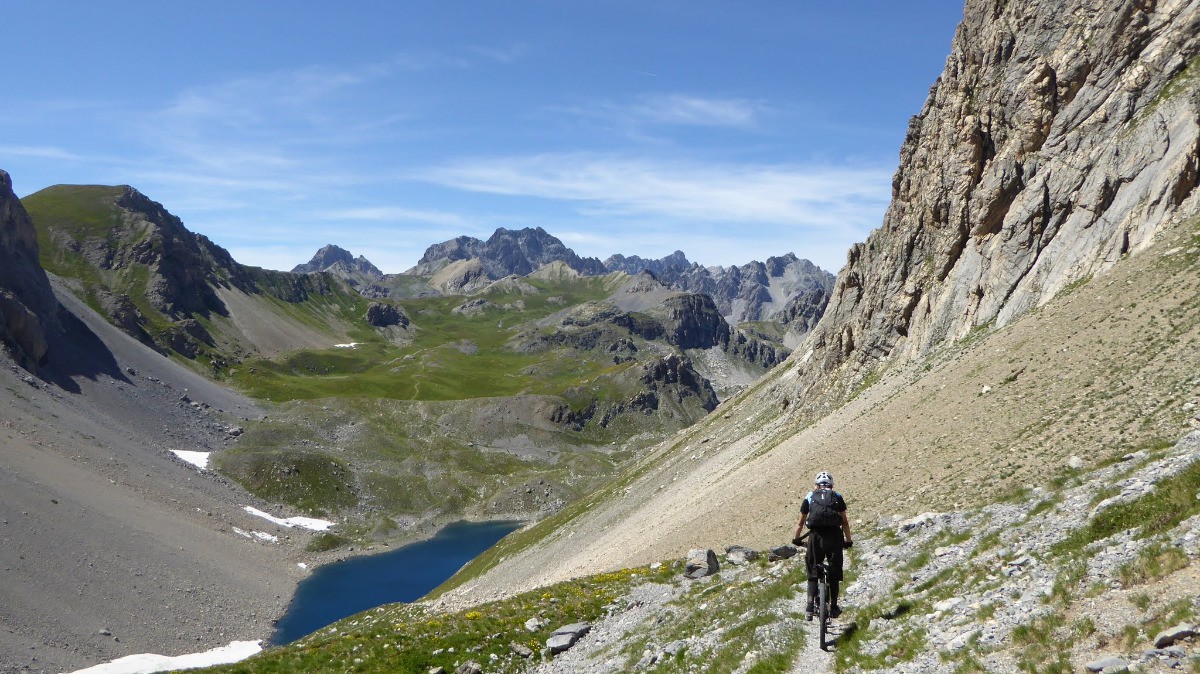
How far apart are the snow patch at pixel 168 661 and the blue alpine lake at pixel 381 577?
6680mm

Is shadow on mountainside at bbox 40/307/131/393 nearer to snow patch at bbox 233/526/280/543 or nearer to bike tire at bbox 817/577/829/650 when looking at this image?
snow patch at bbox 233/526/280/543

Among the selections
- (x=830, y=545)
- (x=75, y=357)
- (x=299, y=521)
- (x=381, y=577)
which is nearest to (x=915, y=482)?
(x=830, y=545)

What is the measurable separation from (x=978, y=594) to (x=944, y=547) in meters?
5.80

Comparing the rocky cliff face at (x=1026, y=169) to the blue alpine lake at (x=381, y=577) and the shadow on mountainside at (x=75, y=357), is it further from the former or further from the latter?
the shadow on mountainside at (x=75, y=357)

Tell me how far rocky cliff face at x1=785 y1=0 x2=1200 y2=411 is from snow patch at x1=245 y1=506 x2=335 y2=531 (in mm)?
103690

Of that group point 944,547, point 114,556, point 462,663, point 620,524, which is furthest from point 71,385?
point 944,547

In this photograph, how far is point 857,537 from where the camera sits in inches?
1152

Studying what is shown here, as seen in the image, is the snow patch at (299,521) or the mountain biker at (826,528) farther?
the snow patch at (299,521)

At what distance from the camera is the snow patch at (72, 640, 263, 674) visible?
216 feet

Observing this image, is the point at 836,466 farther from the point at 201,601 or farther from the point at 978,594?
the point at 201,601

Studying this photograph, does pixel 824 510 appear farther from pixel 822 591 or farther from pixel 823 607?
pixel 823 607

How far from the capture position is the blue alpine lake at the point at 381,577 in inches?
3888

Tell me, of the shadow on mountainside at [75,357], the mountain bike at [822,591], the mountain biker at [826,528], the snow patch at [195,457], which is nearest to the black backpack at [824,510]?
the mountain biker at [826,528]

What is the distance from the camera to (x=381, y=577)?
120 meters
